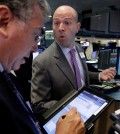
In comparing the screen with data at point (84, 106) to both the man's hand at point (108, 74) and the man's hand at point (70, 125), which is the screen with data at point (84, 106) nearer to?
the man's hand at point (70, 125)

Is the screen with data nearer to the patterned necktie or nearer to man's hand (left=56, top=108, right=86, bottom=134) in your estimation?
man's hand (left=56, top=108, right=86, bottom=134)

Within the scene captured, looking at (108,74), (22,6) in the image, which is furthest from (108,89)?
(22,6)

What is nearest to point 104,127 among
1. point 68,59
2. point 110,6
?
point 68,59

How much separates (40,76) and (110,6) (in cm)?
847

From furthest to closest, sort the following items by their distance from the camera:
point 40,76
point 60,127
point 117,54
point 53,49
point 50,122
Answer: point 117,54 → point 53,49 → point 40,76 → point 50,122 → point 60,127

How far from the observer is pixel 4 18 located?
2.64ft

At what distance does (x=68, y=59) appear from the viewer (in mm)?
2051

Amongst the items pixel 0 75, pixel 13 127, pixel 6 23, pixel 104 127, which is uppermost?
pixel 6 23

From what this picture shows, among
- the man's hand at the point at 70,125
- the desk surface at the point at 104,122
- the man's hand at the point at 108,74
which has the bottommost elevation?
the desk surface at the point at 104,122

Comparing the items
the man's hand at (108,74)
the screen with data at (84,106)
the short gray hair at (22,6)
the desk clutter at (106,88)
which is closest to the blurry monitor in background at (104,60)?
the desk clutter at (106,88)

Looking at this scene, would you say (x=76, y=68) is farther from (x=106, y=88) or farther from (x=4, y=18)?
(x=4, y=18)

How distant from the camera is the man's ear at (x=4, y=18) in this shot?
2.62 ft

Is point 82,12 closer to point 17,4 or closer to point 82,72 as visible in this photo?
point 82,72

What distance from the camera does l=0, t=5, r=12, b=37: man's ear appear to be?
2.62ft
